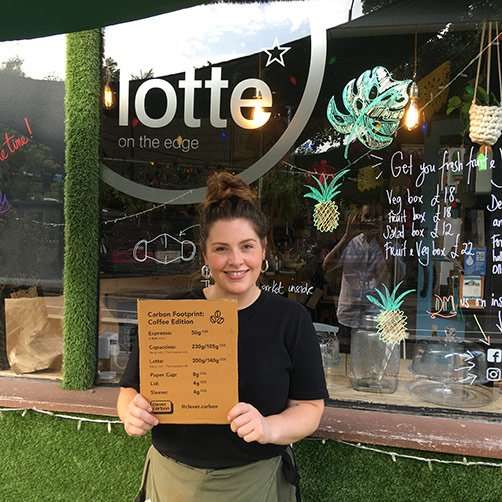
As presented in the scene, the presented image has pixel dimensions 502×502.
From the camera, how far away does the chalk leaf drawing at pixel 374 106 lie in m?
2.83

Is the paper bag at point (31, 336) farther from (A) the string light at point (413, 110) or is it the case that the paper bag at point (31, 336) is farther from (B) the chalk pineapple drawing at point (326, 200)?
(A) the string light at point (413, 110)

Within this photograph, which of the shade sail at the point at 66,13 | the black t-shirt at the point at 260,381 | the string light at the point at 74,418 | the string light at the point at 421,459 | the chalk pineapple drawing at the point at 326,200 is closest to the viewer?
the black t-shirt at the point at 260,381

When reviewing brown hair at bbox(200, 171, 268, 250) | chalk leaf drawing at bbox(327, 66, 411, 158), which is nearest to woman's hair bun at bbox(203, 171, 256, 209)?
brown hair at bbox(200, 171, 268, 250)

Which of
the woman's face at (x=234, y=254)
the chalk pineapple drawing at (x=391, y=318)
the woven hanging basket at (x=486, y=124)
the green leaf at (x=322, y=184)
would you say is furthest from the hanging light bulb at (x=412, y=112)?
the woman's face at (x=234, y=254)

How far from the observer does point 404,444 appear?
234 cm

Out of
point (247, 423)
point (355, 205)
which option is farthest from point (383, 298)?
point (247, 423)

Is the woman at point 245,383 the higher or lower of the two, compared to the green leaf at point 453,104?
lower

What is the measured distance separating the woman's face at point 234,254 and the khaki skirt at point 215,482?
49 centimetres

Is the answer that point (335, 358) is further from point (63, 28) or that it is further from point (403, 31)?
point (63, 28)

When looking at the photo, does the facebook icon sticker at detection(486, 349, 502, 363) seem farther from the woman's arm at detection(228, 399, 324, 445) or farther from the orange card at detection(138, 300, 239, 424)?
the orange card at detection(138, 300, 239, 424)

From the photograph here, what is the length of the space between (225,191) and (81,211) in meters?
1.42

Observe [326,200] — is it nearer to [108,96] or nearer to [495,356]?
[495,356]

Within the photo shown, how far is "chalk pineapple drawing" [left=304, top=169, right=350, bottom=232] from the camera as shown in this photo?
114 inches

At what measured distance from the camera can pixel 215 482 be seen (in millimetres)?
1544
